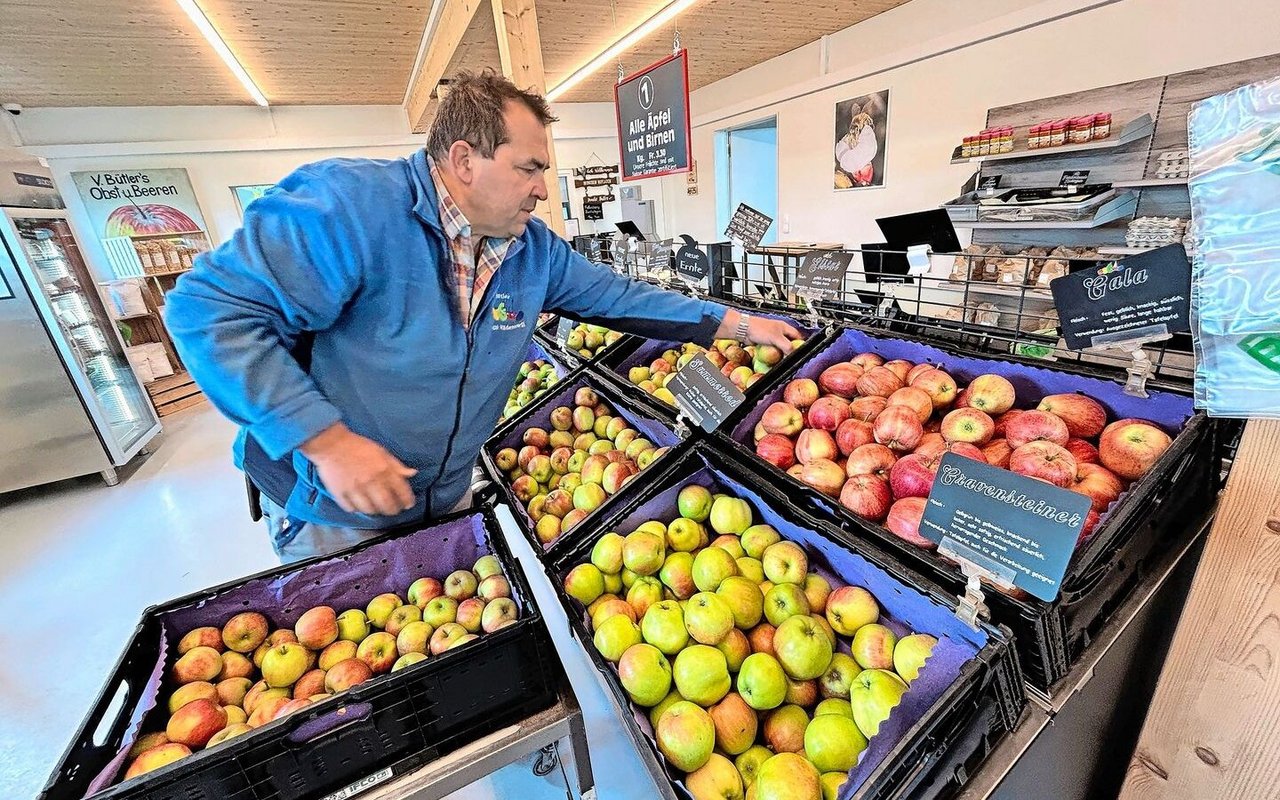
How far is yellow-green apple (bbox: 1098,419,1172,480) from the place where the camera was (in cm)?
95

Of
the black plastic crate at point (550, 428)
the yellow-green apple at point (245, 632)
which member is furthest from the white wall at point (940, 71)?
the yellow-green apple at point (245, 632)

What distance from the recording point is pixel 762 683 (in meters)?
0.87

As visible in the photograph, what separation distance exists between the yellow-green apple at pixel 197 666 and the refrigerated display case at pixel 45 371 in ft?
15.2

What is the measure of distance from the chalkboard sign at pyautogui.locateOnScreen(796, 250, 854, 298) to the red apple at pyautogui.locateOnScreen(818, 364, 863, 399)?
37cm

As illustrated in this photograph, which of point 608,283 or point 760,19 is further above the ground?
point 760,19

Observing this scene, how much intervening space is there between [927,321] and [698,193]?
8909 mm

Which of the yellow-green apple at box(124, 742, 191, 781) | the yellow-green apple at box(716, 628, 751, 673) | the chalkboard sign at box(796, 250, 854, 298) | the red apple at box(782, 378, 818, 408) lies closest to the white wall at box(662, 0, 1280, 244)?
the chalkboard sign at box(796, 250, 854, 298)

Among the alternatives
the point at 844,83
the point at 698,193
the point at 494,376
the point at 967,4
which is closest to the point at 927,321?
the point at 494,376

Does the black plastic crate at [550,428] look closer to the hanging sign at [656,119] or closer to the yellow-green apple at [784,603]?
the yellow-green apple at [784,603]

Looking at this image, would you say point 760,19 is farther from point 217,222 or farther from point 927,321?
point 217,222

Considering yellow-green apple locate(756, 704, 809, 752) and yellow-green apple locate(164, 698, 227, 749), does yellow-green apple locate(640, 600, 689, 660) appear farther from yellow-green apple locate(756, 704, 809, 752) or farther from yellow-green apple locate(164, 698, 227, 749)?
yellow-green apple locate(164, 698, 227, 749)

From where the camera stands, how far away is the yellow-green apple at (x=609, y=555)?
117cm

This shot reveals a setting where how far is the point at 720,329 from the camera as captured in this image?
1677 mm

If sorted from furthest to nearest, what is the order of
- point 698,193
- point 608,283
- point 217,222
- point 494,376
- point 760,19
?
point 698,193 → point 217,222 → point 760,19 → point 608,283 → point 494,376
